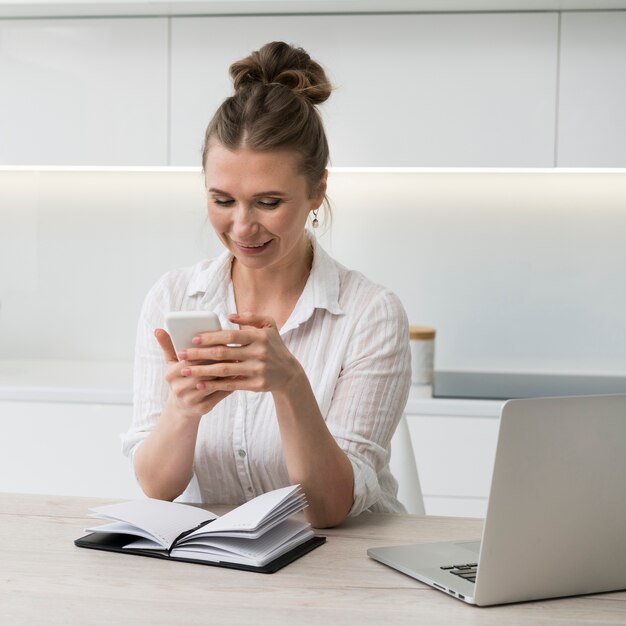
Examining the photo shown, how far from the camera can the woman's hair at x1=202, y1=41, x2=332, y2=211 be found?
1.64 m

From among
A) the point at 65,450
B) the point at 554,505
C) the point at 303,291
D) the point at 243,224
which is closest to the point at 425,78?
the point at 303,291

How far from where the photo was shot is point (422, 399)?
2631 mm

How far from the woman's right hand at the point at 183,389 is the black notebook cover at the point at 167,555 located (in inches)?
8.4

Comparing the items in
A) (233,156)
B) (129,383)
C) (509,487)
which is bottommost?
(129,383)

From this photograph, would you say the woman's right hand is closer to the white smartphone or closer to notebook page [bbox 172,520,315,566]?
the white smartphone

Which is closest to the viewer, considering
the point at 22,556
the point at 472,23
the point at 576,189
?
the point at 22,556

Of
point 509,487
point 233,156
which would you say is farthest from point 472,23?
point 509,487

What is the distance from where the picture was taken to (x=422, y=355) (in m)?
2.88

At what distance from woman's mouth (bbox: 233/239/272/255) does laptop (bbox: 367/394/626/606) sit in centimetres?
71

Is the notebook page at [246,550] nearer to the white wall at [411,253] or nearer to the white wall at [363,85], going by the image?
the white wall at [363,85]

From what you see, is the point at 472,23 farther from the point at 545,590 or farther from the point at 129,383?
the point at 545,590

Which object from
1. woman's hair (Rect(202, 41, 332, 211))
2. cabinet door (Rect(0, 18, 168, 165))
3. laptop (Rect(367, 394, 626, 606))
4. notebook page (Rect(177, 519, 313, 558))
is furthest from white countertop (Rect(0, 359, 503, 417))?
laptop (Rect(367, 394, 626, 606))

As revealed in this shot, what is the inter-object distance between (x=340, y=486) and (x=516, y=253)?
185 centimetres

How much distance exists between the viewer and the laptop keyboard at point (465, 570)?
45.2 inches
